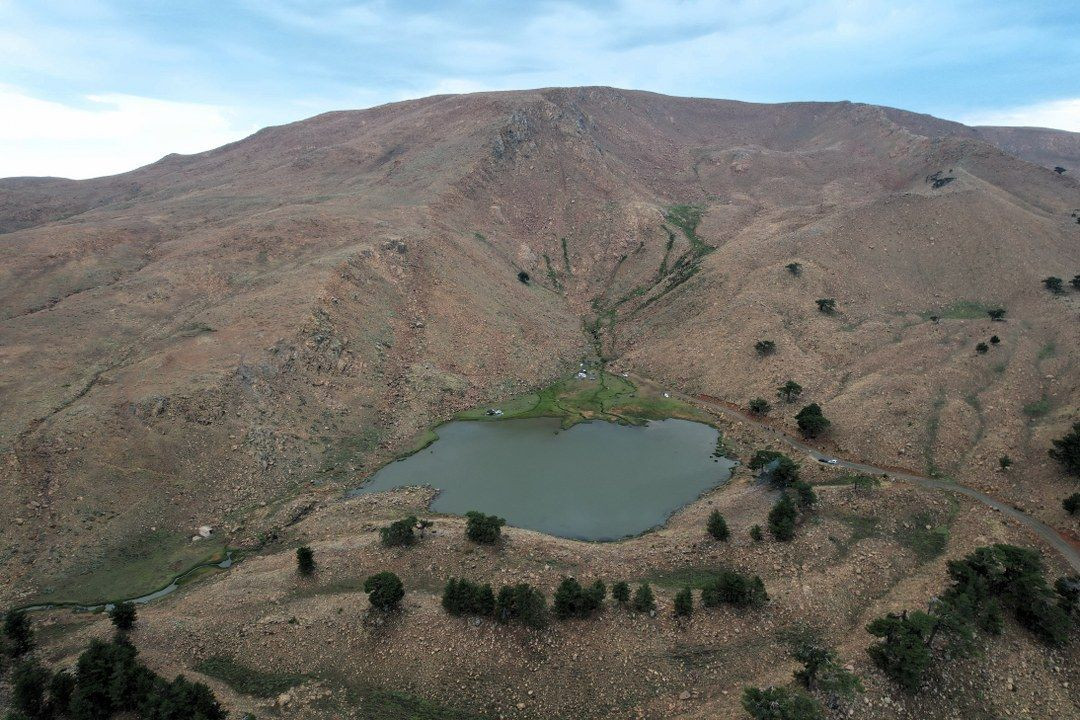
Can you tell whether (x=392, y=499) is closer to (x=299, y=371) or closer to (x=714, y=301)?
(x=299, y=371)

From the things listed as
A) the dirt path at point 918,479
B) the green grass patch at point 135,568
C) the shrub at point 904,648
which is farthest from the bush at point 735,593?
the green grass patch at point 135,568

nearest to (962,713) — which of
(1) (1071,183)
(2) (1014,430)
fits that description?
(2) (1014,430)

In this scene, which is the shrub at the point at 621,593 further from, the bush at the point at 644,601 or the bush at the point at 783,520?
the bush at the point at 783,520

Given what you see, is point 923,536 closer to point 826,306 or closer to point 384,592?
point 384,592

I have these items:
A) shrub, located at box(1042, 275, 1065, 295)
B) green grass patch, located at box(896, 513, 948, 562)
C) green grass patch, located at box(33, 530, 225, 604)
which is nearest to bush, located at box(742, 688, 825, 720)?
green grass patch, located at box(896, 513, 948, 562)

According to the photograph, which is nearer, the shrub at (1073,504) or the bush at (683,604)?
the bush at (683,604)

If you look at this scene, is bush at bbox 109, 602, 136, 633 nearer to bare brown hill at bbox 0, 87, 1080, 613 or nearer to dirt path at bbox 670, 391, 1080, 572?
bare brown hill at bbox 0, 87, 1080, 613

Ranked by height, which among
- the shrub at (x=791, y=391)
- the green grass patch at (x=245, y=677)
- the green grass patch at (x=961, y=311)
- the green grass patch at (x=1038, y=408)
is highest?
the green grass patch at (x=961, y=311)
